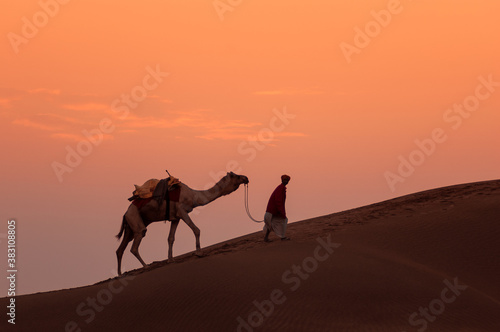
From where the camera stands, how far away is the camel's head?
84.5ft

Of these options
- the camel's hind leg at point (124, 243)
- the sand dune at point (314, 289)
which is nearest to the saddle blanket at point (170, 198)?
the camel's hind leg at point (124, 243)

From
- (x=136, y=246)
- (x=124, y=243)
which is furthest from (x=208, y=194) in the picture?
(x=124, y=243)

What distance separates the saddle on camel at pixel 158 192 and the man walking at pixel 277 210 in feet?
10.2

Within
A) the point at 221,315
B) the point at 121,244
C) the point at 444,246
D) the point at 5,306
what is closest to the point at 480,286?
the point at 444,246

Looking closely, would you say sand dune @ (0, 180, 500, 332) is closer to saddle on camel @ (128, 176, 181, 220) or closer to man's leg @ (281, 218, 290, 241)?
man's leg @ (281, 218, 290, 241)

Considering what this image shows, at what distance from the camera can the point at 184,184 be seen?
2556 centimetres

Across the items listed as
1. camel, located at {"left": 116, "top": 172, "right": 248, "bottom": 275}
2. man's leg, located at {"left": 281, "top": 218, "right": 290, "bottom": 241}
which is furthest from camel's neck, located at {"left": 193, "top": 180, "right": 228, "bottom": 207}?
man's leg, located at {"left": 281, "top": 218, "right": 290, "bottom": 241}

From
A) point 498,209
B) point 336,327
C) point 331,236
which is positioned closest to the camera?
point 336,327

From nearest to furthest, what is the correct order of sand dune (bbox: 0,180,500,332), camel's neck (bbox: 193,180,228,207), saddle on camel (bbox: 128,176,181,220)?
1. sand dune (bbox: 0,180,500,332)
2. saddle on camel (bbox: 128,176,181,220)
3. camel's neck (bbox: 193,180,228,207)

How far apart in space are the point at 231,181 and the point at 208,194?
831 mm

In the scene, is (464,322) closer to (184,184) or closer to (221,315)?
(221,315)

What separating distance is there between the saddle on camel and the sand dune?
1907 millimetres

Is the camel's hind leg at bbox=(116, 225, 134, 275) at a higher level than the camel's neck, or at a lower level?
lower

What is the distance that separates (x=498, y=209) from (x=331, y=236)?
6.66m
